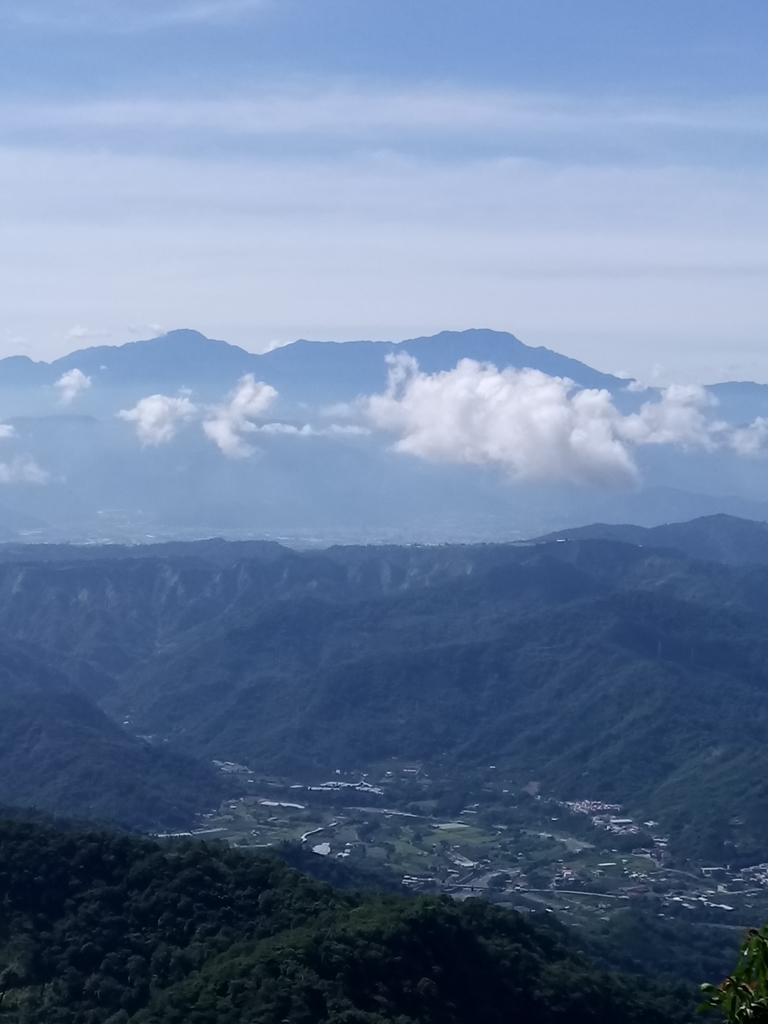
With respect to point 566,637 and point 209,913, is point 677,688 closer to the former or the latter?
point 566,637

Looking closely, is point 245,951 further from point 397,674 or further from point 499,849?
point 397,674

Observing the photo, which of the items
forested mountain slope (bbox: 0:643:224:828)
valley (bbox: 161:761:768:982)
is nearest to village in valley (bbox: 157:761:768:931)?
valley (bbox: 161:761:768:982)

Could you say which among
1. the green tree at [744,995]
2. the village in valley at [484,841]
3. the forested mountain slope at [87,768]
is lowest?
the village in valley at [484,841]

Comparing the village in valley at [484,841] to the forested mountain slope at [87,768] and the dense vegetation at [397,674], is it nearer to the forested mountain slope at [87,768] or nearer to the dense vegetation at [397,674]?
the dense vegetation at [397,674]

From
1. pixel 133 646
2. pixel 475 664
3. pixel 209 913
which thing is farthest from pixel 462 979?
pixel 133 646

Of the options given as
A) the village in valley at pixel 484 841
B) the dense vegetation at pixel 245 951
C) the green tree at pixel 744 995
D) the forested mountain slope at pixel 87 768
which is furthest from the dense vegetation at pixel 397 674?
the green tree at pixel 744 995

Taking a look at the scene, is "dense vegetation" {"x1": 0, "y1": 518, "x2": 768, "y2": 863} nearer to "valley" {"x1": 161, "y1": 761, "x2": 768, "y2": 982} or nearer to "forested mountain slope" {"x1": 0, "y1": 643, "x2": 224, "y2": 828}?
"forested mountain slope" {"x1": 0, "y1": 643, "x2": 224, "y2": 828}

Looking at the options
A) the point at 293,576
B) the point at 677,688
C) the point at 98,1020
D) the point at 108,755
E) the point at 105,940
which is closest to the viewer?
the point at 98,1020
